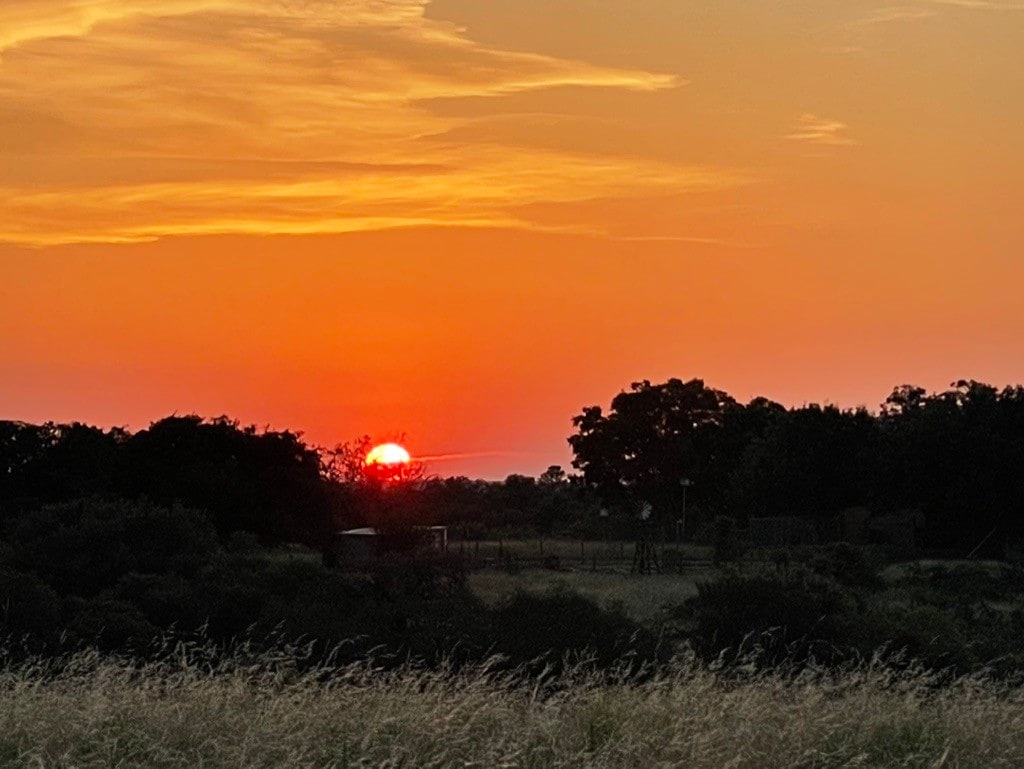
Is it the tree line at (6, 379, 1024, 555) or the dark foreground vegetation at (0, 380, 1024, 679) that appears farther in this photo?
the tree line at (6, 379, 1024, 555)

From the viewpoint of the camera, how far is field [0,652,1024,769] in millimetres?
12266

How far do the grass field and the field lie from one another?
26.6 meters

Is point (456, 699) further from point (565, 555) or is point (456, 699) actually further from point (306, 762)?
point (565, 555)

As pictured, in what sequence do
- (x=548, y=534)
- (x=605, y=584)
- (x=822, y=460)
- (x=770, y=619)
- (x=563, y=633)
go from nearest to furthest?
(x=563, y=633) → (x=770, y=619) → (x=605, y=584) → (x=822, y=460) → (x=548, y=534)

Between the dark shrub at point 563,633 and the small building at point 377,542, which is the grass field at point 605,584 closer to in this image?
the small building at point 377,542

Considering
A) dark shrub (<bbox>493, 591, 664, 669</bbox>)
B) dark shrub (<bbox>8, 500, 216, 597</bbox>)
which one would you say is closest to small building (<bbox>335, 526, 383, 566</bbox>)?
dark shrub (<bbox>8, 500, 216, 597</bbox>)

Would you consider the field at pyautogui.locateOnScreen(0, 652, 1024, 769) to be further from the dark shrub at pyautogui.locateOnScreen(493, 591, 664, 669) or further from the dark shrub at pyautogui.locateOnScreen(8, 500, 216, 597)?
the dark shrub at pyautogui.locateOnScreen(8, 500, 216, 597)

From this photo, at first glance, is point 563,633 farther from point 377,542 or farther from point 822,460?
point 822,460

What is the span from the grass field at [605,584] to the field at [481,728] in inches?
1048

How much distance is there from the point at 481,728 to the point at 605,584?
43476mm

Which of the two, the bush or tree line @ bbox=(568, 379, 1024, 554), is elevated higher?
tree line @ bbox=(568, 379, 1024, 554)

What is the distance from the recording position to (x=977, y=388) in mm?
89438

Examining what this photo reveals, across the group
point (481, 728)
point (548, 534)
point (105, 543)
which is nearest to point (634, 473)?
point (548, 534)

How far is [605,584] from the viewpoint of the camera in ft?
185
